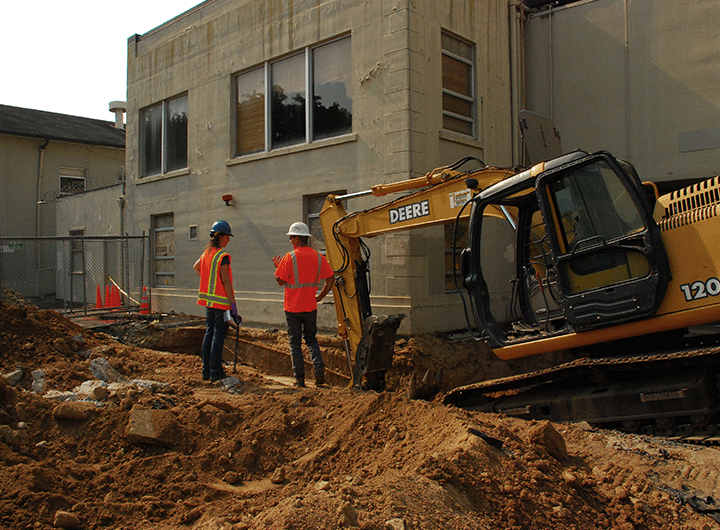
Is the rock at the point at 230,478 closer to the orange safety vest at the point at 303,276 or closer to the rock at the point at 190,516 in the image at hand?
the rock at the point at 190,516

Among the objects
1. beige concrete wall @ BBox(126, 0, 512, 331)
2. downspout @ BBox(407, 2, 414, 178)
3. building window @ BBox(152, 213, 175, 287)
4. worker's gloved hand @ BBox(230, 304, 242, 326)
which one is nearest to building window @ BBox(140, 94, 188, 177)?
beige concrete wall @ BBox(126, 0, 512, 331)

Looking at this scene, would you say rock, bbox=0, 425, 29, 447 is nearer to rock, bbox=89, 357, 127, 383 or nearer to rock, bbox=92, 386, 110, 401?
rock, bbox=92, 386, 110, 401

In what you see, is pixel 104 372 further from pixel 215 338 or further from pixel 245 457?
pixel 245 457

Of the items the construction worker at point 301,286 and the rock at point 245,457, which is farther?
the construction worker at point 301,286

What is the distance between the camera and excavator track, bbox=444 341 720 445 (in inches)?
189

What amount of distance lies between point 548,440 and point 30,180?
23456 mm

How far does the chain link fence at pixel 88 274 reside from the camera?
43.1 feet

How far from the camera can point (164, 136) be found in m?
14.0

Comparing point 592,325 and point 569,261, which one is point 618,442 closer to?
point 592,325

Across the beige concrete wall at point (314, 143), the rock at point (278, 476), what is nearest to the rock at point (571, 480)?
the rock at point (278, 476)

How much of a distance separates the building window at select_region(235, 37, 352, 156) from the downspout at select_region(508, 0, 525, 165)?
3341 millimetres

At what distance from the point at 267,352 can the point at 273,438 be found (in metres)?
5.99

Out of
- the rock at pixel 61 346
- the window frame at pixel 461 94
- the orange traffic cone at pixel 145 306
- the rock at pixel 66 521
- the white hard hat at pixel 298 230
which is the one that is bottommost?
the rock at pixel 66 521

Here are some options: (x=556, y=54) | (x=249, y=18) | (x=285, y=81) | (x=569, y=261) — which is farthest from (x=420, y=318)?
(x=249, y=18)
